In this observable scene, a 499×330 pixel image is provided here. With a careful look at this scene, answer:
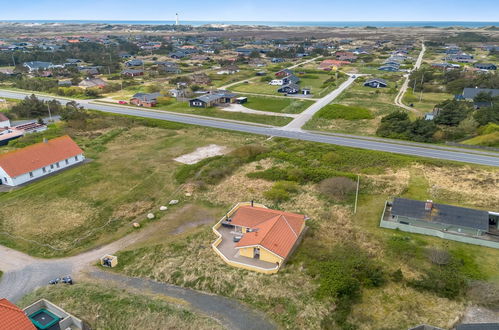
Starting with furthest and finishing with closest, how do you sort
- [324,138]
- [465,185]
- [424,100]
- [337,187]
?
[424,100]
[324,138]
[465,185]
[337,187]

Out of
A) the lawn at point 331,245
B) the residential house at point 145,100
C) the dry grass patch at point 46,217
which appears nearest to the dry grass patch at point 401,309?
the lawn at point 331,245

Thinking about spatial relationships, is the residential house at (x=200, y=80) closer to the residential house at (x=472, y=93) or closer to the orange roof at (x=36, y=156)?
the orange roof at (x=36, y=156)

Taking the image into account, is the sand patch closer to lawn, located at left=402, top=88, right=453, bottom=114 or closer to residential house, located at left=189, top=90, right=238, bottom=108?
residential house, located at left=189, top=90, right=238, bottom=108

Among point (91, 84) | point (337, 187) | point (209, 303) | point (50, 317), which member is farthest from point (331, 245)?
point (91, 84)

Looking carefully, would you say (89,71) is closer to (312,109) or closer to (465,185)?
(312,109)

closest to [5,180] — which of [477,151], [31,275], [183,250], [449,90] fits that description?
[31,275]

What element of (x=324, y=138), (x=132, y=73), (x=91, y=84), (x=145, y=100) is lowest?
(x=324, y=138)
